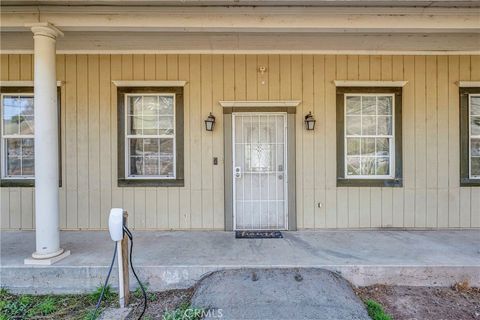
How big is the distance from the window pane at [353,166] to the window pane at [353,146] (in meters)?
0.10

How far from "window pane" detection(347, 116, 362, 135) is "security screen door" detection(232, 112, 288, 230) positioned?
41.5 inches

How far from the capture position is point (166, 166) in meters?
4.46

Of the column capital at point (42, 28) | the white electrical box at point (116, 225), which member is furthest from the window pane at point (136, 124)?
the white electrical box at point (116, 225)

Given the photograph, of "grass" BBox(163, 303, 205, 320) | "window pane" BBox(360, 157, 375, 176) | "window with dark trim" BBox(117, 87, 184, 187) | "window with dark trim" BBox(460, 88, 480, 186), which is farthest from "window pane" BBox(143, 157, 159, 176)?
"window with dark trim" BBox(460, 88, 480, 186)

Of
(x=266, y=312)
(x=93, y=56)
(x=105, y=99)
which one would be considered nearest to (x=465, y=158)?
(x=266, y=312)

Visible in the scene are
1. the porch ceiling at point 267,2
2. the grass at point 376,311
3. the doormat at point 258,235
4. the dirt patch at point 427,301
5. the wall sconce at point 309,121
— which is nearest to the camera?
the grass at point 376,311

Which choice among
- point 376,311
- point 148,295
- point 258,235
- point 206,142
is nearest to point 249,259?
point 258,235

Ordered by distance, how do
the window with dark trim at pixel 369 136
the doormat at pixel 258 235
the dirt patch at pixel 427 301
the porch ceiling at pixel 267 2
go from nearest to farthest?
1. the dirt patch at pixel 427 301
2. the porch ceiling at pixel 267 2
3. the doormat at pixel 258 235
4. the window with dark trim at pixel 369 136

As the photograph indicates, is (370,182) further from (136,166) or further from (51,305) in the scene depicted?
(51,305)

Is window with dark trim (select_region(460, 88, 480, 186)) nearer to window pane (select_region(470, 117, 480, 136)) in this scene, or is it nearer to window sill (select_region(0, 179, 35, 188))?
window pane (select_region(470, 117, 480, 136))

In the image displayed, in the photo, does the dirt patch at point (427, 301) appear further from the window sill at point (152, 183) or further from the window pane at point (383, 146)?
the window sill at point (152, 183)

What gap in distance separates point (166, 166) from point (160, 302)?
218 cm

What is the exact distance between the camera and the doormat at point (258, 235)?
400cm

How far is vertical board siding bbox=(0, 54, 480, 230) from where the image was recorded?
436cm
